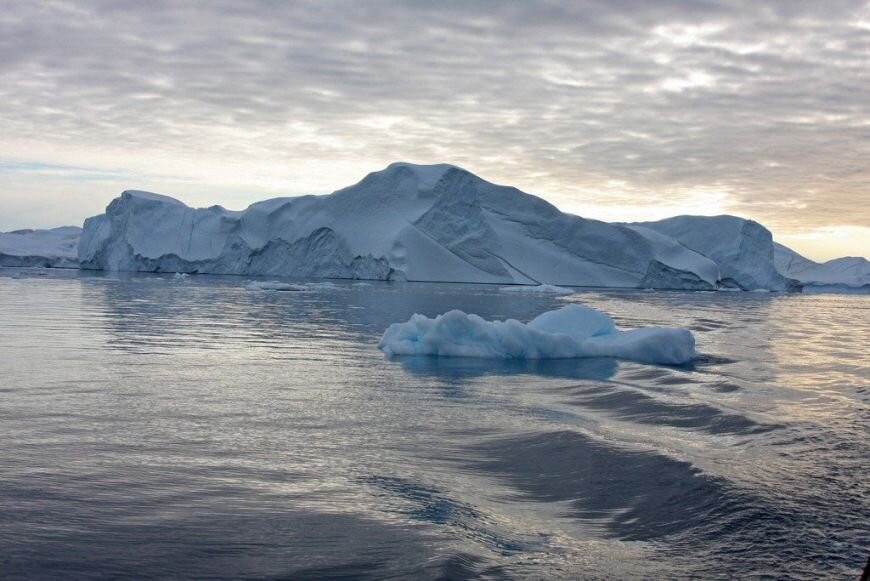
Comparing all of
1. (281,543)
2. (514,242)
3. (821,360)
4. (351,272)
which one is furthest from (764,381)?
(514,242)

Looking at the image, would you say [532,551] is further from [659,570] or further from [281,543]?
[281,543]

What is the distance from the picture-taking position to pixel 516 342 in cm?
1066

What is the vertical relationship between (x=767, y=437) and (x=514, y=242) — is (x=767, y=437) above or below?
below

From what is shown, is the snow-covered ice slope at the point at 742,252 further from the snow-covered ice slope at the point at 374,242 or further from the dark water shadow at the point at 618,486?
the dark water shadow at the point at 618,486

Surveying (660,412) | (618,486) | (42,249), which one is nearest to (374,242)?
(42,249)

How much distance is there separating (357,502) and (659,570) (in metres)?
1.50

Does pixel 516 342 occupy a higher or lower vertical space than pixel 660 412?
higher

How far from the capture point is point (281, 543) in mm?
3494

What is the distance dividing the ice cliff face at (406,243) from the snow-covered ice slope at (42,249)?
9.43m

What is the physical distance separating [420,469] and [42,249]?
6802 centimetres

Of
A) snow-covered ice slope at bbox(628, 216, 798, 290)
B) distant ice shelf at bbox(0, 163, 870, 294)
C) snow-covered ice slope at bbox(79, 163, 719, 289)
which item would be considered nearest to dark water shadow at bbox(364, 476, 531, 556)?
distant ice shelf at bbox(0, 163, 870, 294)

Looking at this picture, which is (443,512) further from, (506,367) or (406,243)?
(406,243)

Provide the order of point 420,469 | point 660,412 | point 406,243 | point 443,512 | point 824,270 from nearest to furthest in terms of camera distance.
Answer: point 443,512, point 420,469, point 660,412, point 406,243, point 824,270

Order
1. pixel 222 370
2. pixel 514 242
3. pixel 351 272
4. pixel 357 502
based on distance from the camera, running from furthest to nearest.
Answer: pixel 514 242 → pixel 351 272 → pixel 222 370 → pixel 357 502
